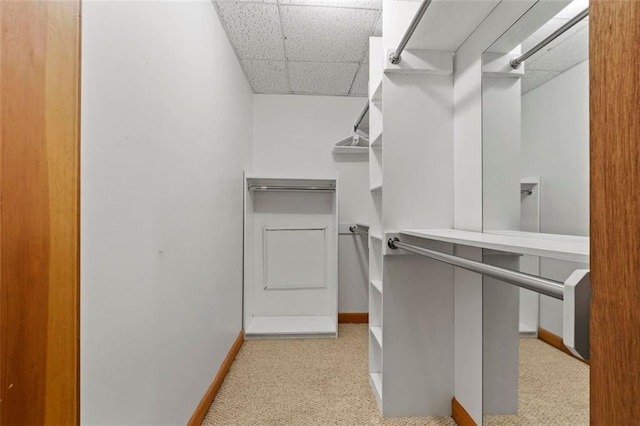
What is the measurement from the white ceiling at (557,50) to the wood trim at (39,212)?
1179mm

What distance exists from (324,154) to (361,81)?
0.72 metres

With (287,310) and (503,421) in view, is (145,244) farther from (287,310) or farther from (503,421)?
(287,310)

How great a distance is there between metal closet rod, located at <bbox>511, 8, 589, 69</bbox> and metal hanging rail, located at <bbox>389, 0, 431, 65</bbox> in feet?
1.22

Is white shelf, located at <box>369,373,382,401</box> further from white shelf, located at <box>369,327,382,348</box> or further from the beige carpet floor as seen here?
white shelf, located at <box>369,327,382,348</box>

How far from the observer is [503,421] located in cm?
114

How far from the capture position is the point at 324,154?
2.91 m

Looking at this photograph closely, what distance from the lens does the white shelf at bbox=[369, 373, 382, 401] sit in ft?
5.18

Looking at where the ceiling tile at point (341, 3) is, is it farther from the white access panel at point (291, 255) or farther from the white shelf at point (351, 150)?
the white access panel at point (291, 255)

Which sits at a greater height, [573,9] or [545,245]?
[573,9]

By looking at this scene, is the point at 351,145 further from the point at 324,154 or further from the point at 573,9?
the point at 573,9

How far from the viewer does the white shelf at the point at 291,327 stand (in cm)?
249

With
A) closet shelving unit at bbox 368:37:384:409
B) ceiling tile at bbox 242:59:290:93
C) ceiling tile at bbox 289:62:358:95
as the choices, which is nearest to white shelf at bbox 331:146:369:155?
ceiling tile at bbox 289:62:358:95

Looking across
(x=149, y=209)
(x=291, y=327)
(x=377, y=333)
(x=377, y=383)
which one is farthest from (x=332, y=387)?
(x=149, y=209)

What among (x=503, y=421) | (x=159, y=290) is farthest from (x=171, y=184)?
(x=503, y=421)
